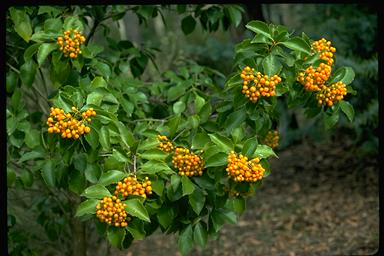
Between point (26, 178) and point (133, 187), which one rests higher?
point (133, 187)

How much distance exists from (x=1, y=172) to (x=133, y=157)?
965 mm

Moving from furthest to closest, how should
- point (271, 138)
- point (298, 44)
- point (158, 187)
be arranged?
point (271, 138)
point (298, 44)
point (158, 187)

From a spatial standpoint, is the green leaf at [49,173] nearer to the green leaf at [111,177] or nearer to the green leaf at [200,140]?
the green leaf at [111,177]

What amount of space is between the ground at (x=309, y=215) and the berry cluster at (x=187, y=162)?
3.13 metres

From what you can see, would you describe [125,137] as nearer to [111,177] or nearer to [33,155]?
[111,177]

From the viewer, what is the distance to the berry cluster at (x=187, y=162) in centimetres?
248

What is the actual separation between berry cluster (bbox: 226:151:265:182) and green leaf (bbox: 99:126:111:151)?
1.61 feet

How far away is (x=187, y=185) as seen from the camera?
95.9 inches

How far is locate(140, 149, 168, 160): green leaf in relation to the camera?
2.45m

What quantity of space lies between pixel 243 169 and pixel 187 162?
254mm

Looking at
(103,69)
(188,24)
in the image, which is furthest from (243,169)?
(188,24)

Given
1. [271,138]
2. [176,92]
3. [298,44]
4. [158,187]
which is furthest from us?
[176,92]

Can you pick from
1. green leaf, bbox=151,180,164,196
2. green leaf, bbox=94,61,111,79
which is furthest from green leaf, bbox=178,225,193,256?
green leaf, bbox=94,61,111,79

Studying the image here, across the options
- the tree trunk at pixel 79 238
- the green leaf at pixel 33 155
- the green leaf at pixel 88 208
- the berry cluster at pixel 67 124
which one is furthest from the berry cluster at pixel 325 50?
the tree trunk at pixel 79 238
